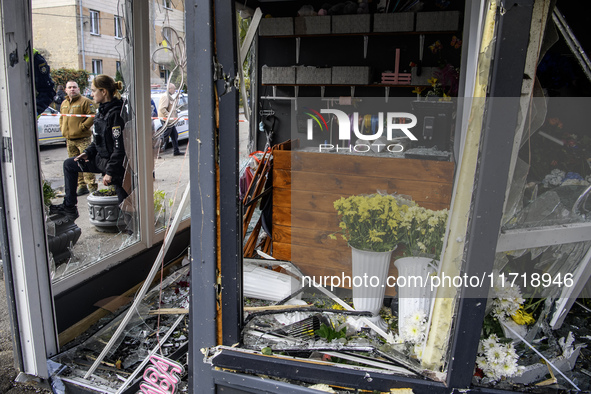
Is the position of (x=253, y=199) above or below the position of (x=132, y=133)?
below

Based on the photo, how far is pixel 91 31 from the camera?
2.92 m

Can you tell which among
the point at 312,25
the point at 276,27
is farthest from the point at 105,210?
the point at 312,25

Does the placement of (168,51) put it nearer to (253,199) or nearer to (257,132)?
(253,199)

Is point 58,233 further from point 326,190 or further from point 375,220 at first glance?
point 375,220

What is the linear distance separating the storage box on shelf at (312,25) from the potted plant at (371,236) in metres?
2.86

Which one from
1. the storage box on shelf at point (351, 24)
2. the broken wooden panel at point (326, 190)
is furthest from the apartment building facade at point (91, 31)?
the storage box on shelf at point (351, 24)

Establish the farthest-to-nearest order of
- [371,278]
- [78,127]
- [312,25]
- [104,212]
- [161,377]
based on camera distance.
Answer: [312,25]
[78,127]
[104,212]
[371,278]
[161,377]

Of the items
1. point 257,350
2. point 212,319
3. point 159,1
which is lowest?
point 257,350

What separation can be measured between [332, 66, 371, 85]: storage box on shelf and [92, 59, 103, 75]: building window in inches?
102

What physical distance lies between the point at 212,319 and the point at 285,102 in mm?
4172

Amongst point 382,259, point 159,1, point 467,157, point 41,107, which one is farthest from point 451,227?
point 159,1

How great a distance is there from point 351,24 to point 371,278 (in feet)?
10.5

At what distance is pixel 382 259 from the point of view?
258 cm

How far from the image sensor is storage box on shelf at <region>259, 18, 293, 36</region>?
4.93 metres
